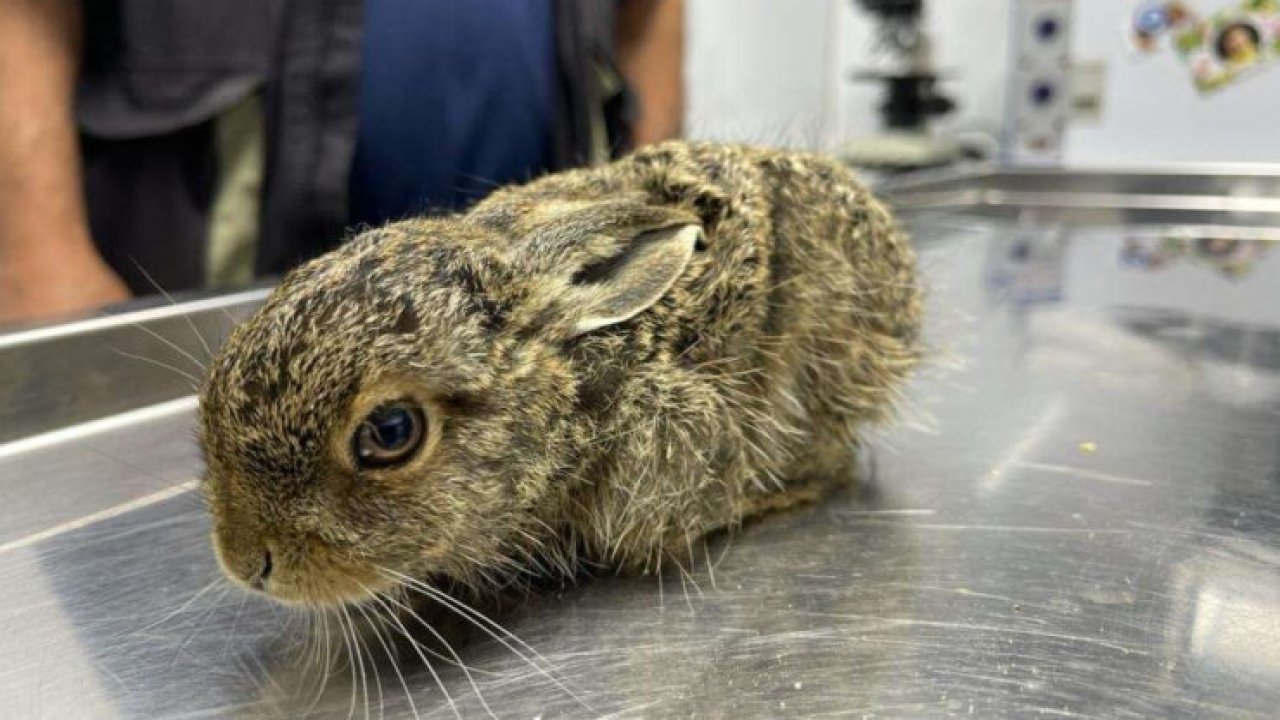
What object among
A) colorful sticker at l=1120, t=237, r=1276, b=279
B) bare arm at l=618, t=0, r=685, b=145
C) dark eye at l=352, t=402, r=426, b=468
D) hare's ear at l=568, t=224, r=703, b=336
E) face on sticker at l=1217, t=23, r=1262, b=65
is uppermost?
face on sticker at l=1217, t=23, r=1262, b=65

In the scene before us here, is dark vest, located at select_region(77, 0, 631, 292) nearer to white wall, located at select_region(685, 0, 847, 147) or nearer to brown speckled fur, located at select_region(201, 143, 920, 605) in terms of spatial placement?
brown speckled fur, located at select_region(201, 143, 920, 605)

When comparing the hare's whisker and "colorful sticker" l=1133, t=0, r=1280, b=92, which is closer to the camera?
the hare's whisker

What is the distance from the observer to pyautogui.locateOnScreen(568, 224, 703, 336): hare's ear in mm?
888

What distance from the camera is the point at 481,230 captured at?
946 mm

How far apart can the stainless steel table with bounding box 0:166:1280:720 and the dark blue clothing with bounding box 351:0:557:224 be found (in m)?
0.53

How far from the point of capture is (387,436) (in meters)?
0.77

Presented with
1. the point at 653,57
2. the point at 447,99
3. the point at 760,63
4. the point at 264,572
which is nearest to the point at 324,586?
the point at 264,572

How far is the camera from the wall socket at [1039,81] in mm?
3352

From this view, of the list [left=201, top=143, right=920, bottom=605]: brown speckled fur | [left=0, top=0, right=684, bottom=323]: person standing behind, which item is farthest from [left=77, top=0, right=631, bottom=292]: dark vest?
[left=201, top=143, right=920, bottom=605]: brown speckled fur

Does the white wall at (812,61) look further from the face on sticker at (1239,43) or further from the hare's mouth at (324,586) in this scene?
the hare's mouth at (324,586)

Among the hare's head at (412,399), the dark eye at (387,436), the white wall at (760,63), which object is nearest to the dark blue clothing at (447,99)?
the white wall at (760,63)

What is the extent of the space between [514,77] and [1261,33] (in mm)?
2570

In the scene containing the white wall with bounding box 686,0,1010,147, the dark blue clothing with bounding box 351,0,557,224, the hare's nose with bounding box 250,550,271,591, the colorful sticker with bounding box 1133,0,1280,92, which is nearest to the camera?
the hare's nose with bounding box 250,550,271,591

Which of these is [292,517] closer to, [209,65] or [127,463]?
[127,463]
